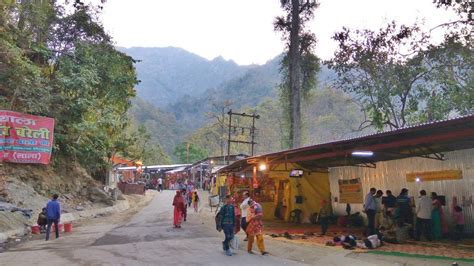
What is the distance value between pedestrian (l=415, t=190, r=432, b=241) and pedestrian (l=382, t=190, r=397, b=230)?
83 cm

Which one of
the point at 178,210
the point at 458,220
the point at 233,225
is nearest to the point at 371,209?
the point at 458,220

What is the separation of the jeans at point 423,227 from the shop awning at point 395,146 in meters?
2.17

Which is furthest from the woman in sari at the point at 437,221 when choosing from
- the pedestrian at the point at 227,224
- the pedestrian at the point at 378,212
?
the pedestrian at the point at 227,224

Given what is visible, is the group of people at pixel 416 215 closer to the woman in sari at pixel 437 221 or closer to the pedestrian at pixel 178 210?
the woman in sari at pixel 437 221

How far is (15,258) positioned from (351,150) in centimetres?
1000

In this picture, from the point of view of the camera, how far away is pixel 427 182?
14711mm

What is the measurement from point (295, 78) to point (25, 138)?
15.5 m

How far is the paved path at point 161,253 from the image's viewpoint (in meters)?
10.4

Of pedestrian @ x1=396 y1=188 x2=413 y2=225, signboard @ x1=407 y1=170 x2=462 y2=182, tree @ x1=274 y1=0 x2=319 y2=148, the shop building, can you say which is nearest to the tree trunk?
tree @ x1=274 y1=0 x2=319 y2=148

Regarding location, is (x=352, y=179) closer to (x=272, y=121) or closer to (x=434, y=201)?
(x=434, y=201)

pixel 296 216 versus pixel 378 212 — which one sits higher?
pixel 378 212

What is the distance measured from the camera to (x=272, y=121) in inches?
3014

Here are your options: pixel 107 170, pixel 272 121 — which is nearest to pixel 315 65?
pixel 107 170

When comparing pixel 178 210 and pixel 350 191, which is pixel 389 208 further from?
pixel 178 210
